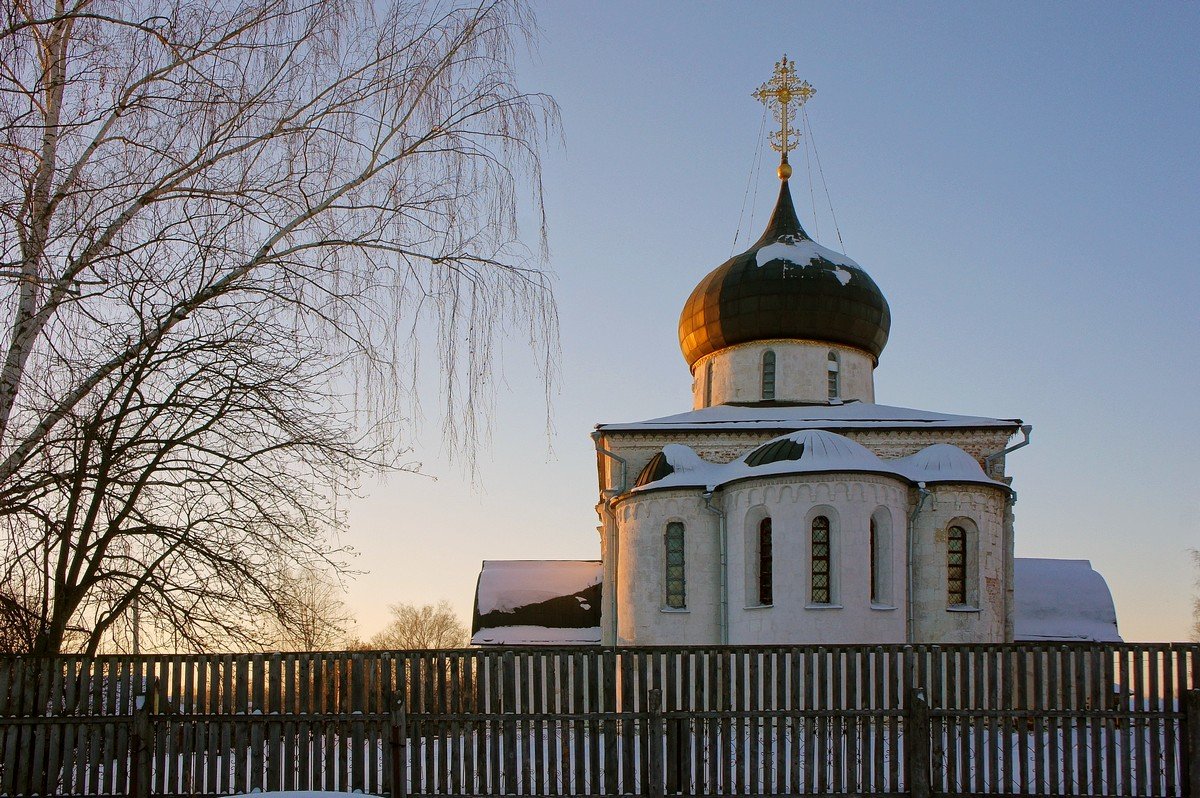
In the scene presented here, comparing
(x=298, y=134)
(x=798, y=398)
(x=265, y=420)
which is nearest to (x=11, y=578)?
(x=265, y=420)

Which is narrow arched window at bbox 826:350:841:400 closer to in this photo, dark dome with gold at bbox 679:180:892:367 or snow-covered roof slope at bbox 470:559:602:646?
dark dome with gold at bbox 679:180:892:367

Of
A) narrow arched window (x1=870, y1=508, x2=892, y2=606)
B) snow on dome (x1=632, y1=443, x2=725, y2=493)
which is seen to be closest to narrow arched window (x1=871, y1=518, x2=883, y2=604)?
narrow arched window (x1=870, y1=508, x2=892, y2=606)

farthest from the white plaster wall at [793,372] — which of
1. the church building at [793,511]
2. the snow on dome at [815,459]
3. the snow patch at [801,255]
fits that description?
the snow on dome at [815,459]

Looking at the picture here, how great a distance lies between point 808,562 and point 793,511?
0.86 metres

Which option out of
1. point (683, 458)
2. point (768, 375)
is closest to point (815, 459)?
point (683, 458)

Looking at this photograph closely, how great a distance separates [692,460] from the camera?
834 inches

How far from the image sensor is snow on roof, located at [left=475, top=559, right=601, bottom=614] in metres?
23.6

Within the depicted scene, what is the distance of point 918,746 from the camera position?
843cm

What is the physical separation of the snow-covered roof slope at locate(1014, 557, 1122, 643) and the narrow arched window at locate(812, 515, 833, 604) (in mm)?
6145

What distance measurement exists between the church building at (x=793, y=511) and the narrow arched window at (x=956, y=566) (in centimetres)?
3

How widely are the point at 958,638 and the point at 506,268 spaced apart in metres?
14.7

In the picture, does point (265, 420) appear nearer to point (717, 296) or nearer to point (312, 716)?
point (312, 716)

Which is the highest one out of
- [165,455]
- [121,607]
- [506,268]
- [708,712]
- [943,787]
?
[506,268]

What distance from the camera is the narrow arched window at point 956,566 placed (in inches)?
787
